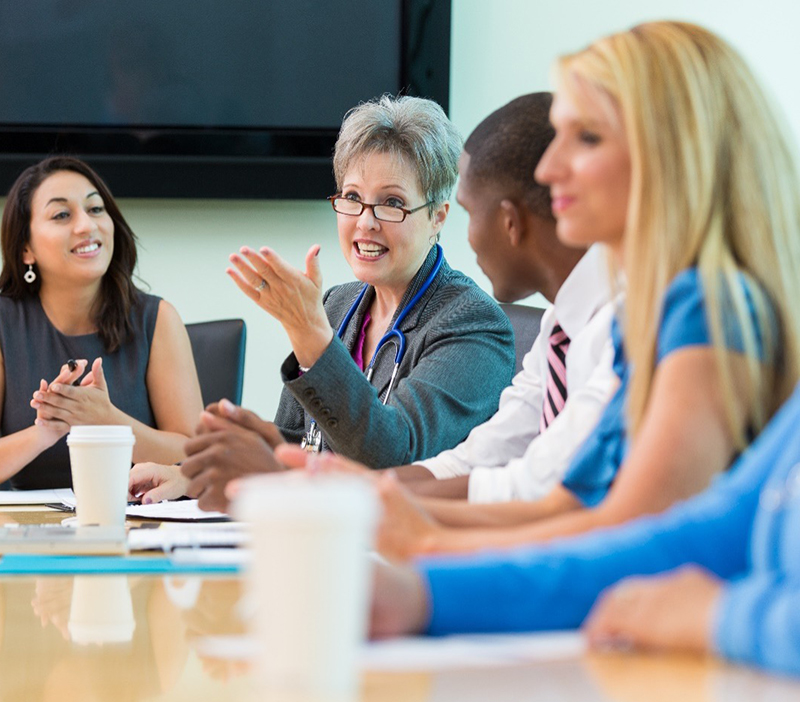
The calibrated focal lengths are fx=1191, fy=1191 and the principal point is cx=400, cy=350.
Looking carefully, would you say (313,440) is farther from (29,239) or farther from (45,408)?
(29,239)

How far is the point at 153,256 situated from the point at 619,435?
8.21 ft

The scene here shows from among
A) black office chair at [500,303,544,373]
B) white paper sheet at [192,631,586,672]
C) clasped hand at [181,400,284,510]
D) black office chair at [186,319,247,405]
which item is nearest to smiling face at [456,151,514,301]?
clasped hand at [181,400,284,510]

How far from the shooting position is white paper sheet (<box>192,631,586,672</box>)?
726mm

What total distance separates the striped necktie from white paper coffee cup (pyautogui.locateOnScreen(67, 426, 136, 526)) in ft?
1.84

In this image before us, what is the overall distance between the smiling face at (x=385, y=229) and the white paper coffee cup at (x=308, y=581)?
177 centimetres

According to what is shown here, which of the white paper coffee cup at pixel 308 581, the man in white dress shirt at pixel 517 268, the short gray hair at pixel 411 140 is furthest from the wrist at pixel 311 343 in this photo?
the white paper coffee cup at pixel 308 581

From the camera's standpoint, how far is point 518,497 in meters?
1.45

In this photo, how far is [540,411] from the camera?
5.77ft

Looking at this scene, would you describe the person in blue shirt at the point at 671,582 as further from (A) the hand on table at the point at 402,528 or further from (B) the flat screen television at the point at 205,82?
(B) the flat screen television at the point at 205,82

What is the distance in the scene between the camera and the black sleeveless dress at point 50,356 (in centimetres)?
273

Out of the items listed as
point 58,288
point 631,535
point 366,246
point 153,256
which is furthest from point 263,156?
point 631,535

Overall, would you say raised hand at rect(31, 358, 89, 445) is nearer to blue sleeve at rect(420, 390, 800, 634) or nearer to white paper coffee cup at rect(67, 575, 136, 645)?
white paper coffee cup at rect(67, 575, 136, 645)

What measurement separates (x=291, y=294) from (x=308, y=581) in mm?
1353

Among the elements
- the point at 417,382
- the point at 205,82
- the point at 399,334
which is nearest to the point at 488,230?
the point at 417,382
